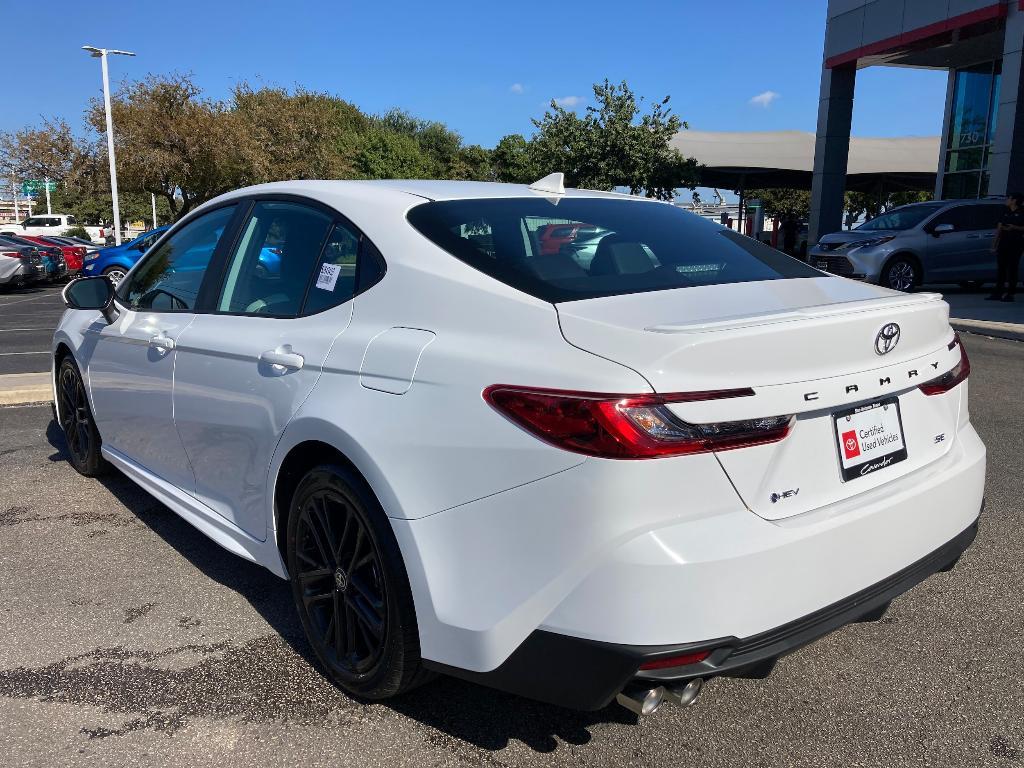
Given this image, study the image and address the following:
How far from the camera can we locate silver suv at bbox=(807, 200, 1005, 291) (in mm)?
14836

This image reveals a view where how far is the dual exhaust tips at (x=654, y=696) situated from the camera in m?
2.05

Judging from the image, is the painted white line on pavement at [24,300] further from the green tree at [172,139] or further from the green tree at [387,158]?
the green tree at [387,158]

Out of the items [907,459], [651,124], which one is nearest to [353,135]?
[651,124]

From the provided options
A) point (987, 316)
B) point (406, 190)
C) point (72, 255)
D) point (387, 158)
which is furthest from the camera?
point (387, 158)

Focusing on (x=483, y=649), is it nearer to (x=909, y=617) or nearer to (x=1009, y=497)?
(x=909, y=617)

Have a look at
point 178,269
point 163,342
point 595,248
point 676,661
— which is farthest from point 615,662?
point 178,269

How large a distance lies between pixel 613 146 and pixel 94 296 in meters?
30.3

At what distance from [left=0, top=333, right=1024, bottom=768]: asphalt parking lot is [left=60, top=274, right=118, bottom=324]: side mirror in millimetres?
1186

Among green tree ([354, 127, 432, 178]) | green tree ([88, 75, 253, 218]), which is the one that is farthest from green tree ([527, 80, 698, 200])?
green tree ([354, 127, 432, 178])

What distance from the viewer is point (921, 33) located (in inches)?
804

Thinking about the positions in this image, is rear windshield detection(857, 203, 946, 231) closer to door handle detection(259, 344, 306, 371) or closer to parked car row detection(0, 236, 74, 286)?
door handle detection(259, 344, 306, 371)

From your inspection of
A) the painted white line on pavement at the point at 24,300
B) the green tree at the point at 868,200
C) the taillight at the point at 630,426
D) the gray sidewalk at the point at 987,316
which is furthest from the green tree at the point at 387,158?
the taillight at the point at 630,426

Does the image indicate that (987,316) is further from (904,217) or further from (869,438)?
(869,438)

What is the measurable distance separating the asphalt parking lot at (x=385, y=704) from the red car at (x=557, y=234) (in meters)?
1.23
